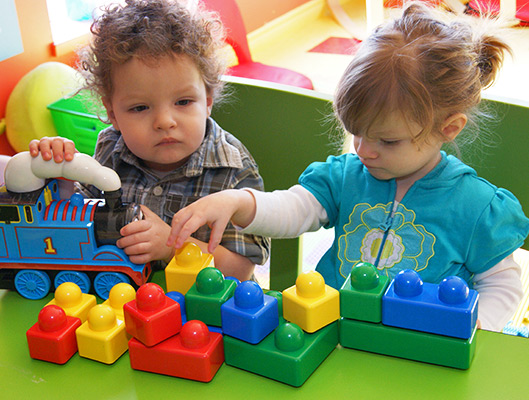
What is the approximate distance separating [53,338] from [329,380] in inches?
11.3

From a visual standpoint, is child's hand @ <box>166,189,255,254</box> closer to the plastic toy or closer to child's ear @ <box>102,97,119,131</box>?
the plastic toy

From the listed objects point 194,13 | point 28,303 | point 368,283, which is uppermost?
point 194,13

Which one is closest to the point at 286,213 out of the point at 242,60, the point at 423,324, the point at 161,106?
the point at 161,106

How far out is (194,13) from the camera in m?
1.07

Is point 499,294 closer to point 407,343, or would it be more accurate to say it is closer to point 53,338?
point 407,343

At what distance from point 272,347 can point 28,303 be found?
14.2 inches

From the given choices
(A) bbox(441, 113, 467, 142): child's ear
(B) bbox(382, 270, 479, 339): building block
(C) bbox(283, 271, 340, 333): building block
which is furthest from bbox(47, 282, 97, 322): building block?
(A) bbox(441, 113, 467, 142): child's ear

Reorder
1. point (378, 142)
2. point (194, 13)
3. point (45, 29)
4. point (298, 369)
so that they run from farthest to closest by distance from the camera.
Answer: point (45, 29) → point (194, 13) → point (378, 142) → point (298, 369)

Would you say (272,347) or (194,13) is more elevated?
(194,13)

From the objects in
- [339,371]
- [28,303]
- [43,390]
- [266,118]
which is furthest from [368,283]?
[266,118]

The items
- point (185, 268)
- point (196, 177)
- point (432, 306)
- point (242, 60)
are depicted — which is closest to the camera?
point (432, 306)

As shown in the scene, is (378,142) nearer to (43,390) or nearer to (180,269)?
(180,269)

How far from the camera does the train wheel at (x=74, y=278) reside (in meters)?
0.78

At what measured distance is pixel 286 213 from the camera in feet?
2.97
